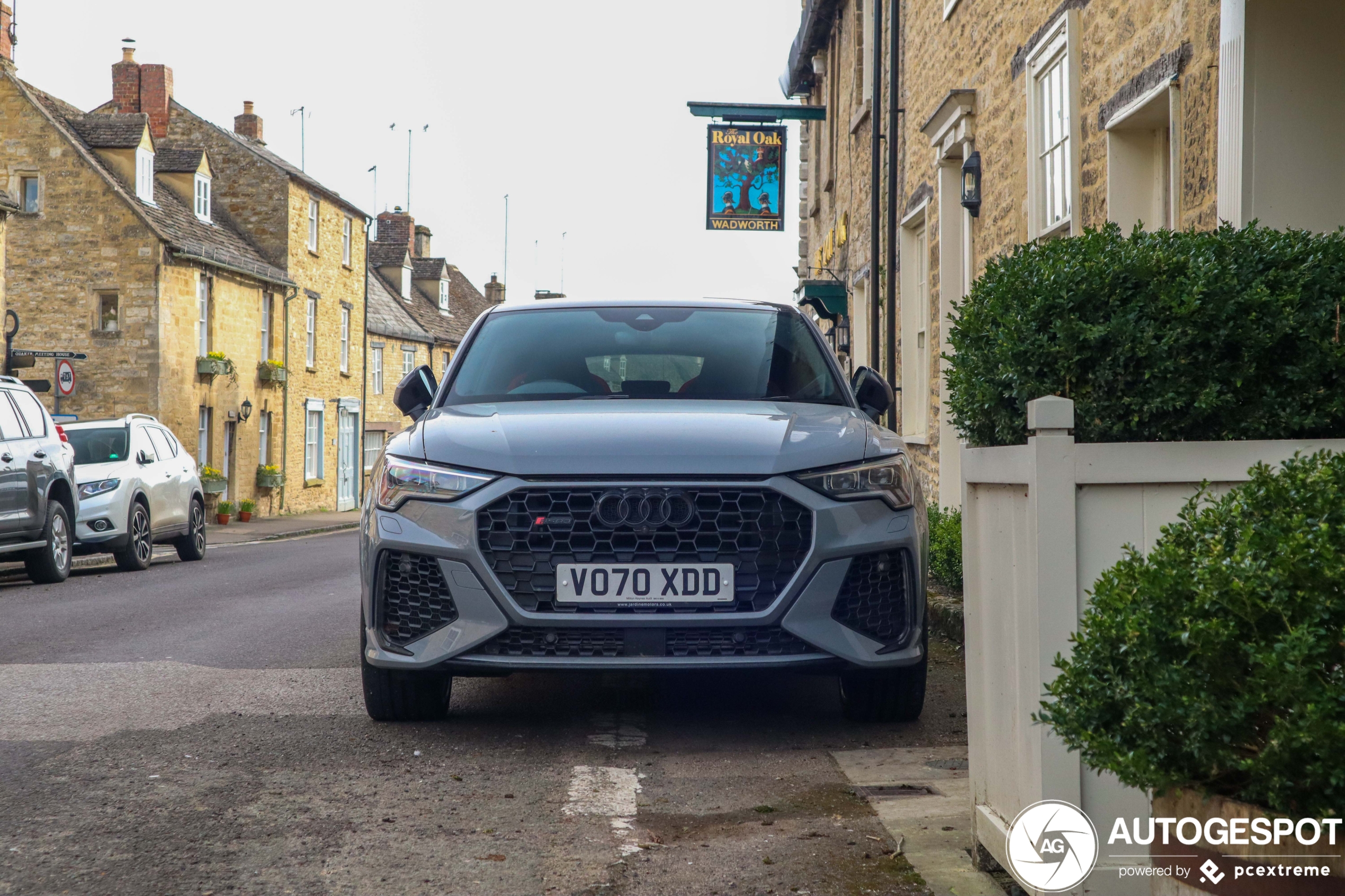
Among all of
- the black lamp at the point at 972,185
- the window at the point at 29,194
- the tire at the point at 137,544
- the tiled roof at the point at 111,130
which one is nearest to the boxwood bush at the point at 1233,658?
the black lamp at the point at 972,185

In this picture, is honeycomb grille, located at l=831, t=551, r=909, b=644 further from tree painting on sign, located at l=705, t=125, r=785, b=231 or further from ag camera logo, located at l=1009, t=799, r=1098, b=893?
tree painting on sign, located at l=705, t=125, r=785, b=231

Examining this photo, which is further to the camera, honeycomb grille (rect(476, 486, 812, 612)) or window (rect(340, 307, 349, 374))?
window (rect(340, 307, 349, 374))

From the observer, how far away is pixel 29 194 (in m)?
29.6

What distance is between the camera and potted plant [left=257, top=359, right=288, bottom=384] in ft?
115

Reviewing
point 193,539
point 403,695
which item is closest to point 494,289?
point 193,539

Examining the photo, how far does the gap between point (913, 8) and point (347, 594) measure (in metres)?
8.00

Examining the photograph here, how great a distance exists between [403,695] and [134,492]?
1158 cm

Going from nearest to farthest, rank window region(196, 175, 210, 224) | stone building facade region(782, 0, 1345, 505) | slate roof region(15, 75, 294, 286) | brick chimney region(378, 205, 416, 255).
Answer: stone building facade region(782, 0, 1345, 505) → slate roof region(15, 75, 294, 286) → window region(196, 175, 210, 224) → brick chimney region(378, 205, 416, 255)

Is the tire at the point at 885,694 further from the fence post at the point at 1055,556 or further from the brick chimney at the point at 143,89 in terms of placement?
the brick chimney at the point at 143,89

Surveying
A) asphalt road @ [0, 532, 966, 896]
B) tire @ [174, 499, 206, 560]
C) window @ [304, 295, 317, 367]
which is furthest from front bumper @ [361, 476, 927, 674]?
window @ [304, 295, 317, 367]

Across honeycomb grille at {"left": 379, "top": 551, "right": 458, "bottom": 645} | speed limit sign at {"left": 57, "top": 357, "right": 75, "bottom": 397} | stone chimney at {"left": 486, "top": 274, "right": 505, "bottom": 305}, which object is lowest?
honeycomb grille at {"left": 379, "top": 551, "right": 458, "bottom": 645}

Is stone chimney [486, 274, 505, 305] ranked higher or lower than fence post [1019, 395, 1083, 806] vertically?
higher

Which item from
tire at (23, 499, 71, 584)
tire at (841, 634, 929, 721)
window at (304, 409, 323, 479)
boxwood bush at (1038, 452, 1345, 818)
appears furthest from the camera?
window at (304, 409, 323, 479)

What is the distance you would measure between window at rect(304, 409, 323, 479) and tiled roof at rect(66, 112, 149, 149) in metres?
10.4
